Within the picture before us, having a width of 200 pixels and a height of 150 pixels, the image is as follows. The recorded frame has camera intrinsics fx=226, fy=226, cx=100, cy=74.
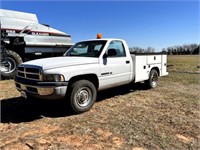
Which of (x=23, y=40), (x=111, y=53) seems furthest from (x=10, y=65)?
(x=111, y=53)

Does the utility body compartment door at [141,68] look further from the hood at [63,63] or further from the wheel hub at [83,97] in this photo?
the wheel hub at [83,97]

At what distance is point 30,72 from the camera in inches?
196

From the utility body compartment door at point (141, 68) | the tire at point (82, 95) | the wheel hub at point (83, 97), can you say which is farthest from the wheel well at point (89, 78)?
the utility body compartment door at point (141, 68)

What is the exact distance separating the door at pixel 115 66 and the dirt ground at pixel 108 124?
60cm

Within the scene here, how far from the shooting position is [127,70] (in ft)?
21.4

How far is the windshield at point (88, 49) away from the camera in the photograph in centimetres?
594

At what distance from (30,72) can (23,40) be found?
210 inches

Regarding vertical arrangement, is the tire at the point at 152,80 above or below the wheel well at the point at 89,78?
below

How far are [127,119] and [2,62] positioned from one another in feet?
21.4

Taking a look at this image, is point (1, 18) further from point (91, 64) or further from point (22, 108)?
point (91, 64)

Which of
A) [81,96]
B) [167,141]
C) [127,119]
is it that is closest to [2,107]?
[81,96]

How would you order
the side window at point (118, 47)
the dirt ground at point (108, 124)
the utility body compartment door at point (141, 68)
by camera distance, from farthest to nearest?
the utility body compartment door at point (141, 68)
the side window at point (118, 47)
the dirt ground at point (108, 124)

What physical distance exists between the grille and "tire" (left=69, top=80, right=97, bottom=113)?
771 millimetres

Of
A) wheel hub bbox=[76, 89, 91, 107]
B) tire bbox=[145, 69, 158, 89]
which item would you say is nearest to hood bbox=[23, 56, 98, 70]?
wheel hub bbox=[76, 89, 91, 107]
